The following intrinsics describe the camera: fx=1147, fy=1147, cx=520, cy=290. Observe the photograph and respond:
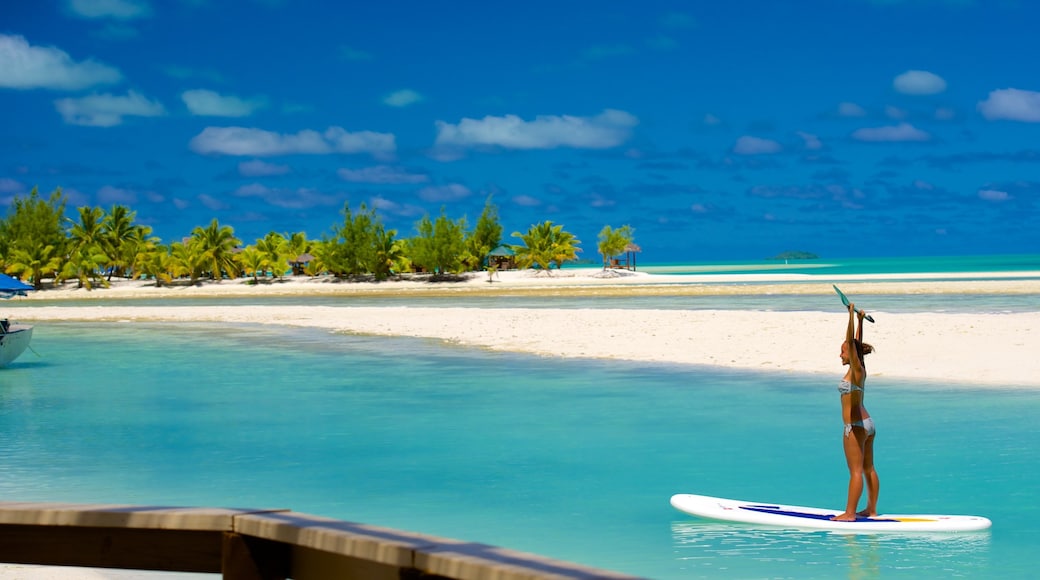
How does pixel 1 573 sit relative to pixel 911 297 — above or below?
below

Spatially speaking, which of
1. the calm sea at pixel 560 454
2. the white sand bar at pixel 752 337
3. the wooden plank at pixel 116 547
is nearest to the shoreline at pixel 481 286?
the white sand bar at pixel 752 337

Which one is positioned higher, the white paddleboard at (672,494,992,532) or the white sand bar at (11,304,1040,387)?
the white sand bar at (11,304,1040,387)

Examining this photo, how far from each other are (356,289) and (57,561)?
81.3m

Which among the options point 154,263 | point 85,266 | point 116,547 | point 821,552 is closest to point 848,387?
point 821,552

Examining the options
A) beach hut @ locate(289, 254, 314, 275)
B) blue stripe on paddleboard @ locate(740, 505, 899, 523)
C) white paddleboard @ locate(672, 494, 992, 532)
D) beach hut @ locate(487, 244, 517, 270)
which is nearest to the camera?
white paddleboard @ locate(672, 494, 992, 532)

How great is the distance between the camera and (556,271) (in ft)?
336

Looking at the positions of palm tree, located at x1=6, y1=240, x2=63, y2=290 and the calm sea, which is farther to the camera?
palm tree, located at x1=6, y1=240, x2=63, y2=290

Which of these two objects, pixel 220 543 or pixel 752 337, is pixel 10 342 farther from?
pixel 220 543

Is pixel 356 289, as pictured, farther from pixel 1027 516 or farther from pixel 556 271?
pixel 1027 516

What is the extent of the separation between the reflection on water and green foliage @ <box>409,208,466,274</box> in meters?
81.4

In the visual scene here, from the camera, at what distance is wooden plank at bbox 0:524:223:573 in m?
3.77

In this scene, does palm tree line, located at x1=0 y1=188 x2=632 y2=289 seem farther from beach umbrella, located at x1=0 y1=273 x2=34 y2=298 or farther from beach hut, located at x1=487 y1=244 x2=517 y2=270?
beach umbrella, located at x1=0 y1=273 x2=34 y2=298

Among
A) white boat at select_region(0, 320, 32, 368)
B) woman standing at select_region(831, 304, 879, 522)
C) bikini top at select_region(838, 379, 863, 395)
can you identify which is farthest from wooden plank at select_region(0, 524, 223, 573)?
white boat at select_region(0, 320, 32, 368)

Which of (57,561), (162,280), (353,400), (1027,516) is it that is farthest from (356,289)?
(57,561)
